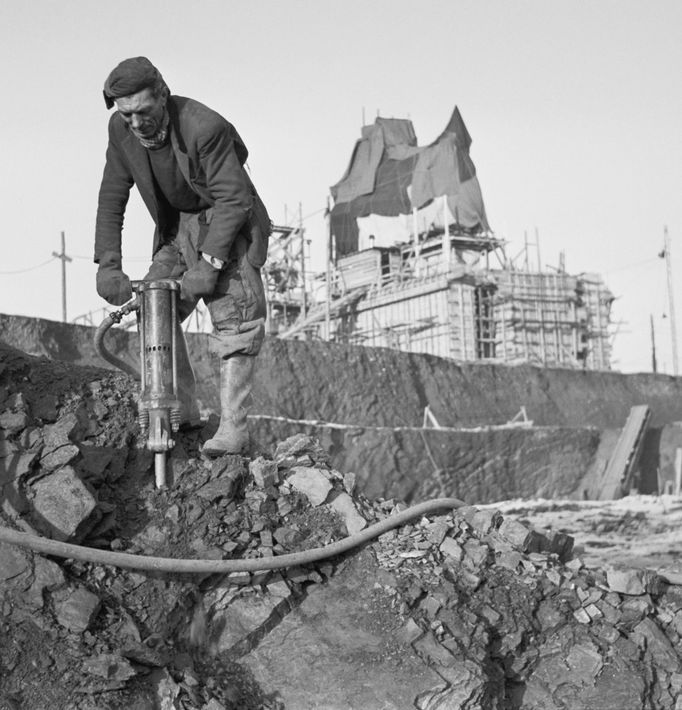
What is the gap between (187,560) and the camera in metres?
3.18

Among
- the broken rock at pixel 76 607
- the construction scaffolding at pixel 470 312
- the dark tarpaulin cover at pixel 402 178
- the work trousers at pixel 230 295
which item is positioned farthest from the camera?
the dark tarpaulin cover at pixel 402 178

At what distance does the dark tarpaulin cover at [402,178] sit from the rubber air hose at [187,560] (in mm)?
29727

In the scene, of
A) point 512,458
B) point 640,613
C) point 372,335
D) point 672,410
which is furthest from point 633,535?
point 372,335

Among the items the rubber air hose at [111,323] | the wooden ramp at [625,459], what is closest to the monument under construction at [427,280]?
the wooden ramp at [625,459]

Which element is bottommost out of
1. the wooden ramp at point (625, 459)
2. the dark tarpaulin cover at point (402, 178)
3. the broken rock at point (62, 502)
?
the wooden ramp at point (625, 459)

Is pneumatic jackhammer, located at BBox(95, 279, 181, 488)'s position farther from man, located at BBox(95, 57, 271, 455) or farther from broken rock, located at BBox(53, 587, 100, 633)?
broken rock, located at BBox(53, 587, 100, 633)

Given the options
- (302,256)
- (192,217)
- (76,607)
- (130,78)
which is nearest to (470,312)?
(302,256)

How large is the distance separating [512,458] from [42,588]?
16203 millimetres

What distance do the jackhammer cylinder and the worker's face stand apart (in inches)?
23.6

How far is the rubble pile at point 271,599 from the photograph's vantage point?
9.87 feet

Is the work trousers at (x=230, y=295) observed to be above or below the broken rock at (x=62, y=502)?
above

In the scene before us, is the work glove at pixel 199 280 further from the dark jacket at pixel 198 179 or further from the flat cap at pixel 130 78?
the flat cap at pixel 130 78

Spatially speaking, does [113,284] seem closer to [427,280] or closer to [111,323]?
[111,323]

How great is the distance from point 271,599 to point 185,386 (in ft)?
3.72
